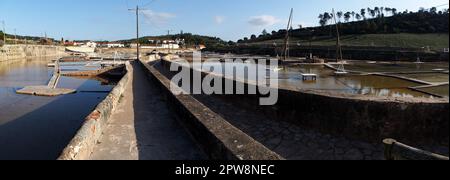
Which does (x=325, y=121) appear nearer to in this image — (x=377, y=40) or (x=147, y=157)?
(x=147, y=157)

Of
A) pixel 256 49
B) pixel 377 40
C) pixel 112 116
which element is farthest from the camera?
pixel 256 49

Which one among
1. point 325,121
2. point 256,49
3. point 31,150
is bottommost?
point 31,150

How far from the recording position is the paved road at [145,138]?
17.6ft

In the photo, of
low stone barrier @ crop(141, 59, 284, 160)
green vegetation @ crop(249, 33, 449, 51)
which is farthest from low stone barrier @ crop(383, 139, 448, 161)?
green vegetation @ crop(249, 33, 449, 51)

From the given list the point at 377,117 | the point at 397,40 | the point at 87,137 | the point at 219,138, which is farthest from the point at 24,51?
the point at 219,138

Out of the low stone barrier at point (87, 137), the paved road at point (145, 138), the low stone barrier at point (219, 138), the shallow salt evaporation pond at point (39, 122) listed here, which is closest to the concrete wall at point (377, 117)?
the low stone barrier at point (219, 138)

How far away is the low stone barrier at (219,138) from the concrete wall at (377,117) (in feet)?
11.8

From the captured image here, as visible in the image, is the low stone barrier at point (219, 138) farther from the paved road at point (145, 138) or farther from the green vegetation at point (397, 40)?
the green vegetation at point (397, 40)

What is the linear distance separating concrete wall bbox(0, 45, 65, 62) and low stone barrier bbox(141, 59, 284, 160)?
5641 centimetres

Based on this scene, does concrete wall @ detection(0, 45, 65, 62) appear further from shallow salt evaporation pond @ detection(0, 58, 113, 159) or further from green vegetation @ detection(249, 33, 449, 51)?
green vegetation @ detection(249, 33, 449, 51)
